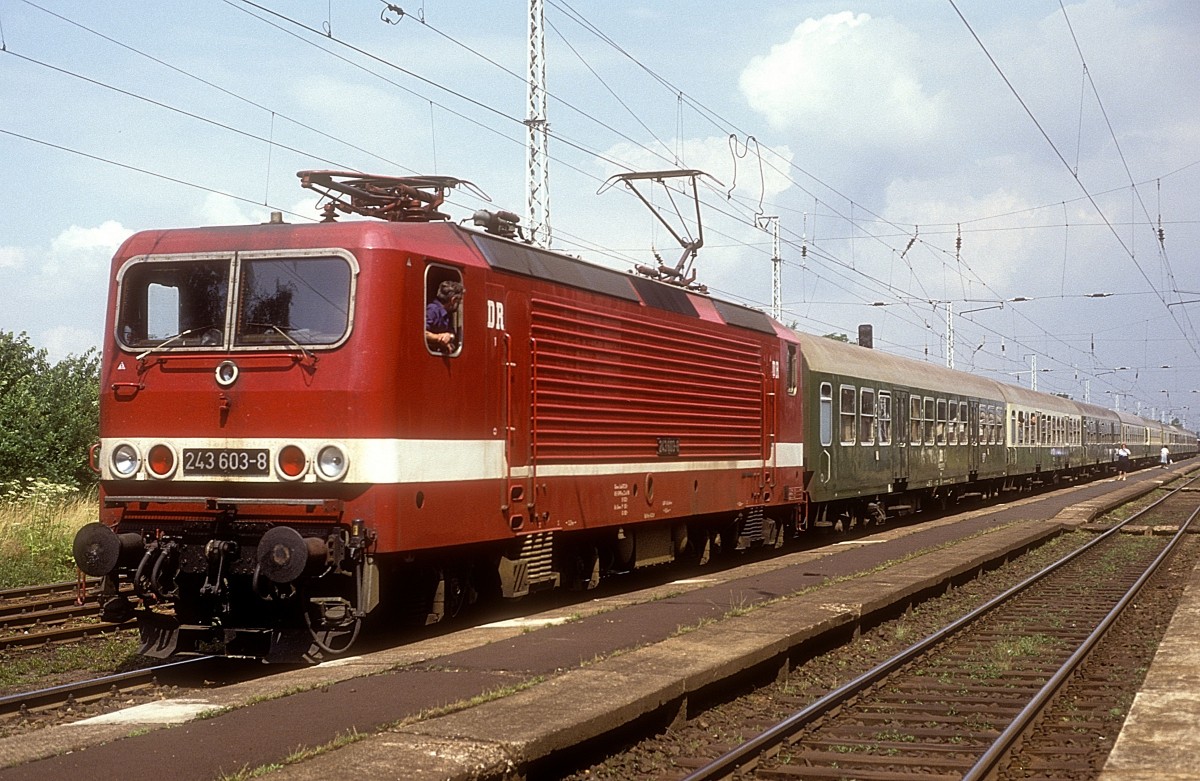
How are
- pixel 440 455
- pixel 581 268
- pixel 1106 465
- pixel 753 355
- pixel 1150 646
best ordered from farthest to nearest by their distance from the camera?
1. pixel 1106 465
2. pixel 753 355
3. pixel 581 268
4. pixel 1150 646
5. pixel 440 455

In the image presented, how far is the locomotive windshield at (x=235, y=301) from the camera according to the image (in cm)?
1036

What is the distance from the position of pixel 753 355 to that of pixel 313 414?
31.0 feet

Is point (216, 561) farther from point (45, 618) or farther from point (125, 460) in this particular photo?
point (45, 618)

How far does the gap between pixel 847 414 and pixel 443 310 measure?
1367 cm

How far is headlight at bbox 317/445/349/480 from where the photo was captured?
32.7 feet

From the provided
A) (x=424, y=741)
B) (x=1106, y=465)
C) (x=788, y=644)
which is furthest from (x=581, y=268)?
(x=1106, y=465)

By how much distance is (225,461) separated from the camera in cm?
1026

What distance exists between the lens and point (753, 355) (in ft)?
60.5

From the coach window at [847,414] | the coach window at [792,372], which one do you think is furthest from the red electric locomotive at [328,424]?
the coach window at [847,414]

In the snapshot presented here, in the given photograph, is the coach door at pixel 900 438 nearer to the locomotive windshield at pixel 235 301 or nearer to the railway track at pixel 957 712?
the railway track at pixel 957 712

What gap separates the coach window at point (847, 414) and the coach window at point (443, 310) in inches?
512

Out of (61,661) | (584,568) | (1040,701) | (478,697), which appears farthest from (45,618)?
(1040,701)

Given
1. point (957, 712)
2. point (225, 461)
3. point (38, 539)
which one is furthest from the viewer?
point (38, 539)

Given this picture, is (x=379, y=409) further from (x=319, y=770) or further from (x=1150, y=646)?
(x=1150, y=646)
